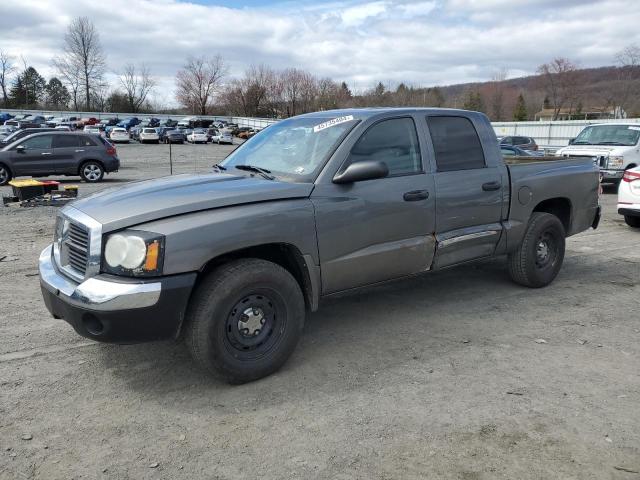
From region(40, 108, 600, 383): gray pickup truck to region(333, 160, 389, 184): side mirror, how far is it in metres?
0.01

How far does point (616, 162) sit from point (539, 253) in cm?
1041

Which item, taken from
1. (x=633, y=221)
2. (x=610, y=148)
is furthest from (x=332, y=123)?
(x=610, y=148)

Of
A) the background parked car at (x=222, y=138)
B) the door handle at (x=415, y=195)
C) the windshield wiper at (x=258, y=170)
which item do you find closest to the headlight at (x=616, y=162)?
the door handle at (x=415, y=195)

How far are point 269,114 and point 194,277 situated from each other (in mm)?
85856

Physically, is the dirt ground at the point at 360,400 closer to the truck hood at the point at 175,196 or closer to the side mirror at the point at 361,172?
the truck hood at the point at 175,196

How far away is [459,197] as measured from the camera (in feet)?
15.8

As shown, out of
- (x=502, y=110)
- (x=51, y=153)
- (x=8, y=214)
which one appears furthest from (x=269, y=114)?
(x=8, y=214)

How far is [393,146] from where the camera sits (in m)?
4.51

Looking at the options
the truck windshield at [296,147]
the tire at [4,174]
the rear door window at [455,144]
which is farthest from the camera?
the tire at [4,174]

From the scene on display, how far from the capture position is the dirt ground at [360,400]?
9.42 ft

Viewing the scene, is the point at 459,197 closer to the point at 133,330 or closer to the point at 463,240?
the point at 463,240

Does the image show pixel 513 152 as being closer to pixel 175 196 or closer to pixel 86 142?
pixel 175 196

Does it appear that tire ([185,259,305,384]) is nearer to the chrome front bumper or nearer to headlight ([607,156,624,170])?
the chrome front bumper

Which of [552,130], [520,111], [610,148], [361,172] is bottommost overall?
[361,172]
